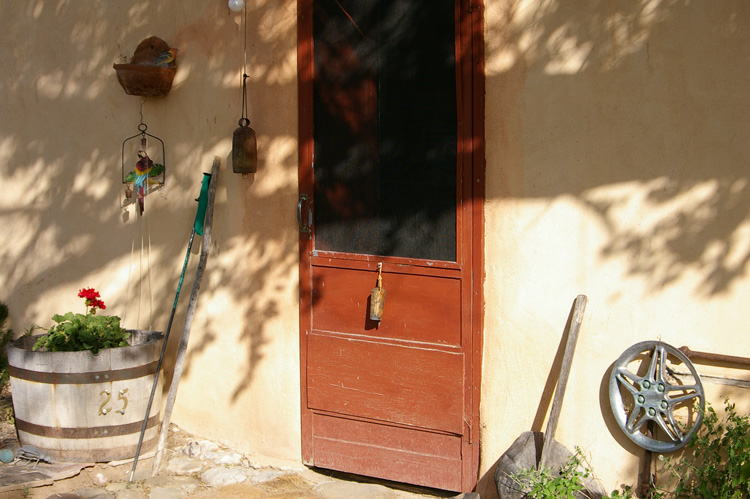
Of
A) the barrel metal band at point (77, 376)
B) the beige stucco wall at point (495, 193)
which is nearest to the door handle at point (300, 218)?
the beige stucco wall at point (495, 193)

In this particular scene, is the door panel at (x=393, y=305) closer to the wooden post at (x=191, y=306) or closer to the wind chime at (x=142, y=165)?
the wooden post at (x=191, y=306)

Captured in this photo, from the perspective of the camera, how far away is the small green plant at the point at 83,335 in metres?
4.85

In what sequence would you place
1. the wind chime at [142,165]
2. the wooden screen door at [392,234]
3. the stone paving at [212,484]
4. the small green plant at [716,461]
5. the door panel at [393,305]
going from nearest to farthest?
the small green plant at [716,461] < the wooden screen door at [392,234] < the door panel at [393,305] < the stone paving at [212,484] < the wind chime at [142,165]

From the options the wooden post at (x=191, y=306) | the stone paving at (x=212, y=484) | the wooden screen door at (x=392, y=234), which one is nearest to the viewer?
the wooden screen door at (x=392, y=234)

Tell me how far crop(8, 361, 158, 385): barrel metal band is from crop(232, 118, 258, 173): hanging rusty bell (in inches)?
52.9

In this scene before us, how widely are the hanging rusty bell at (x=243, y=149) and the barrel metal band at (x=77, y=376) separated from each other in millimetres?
1344

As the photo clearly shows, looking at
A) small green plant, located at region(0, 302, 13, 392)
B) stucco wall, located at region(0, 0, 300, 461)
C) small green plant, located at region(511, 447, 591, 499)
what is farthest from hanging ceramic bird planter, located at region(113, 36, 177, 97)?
small green plant, located at region(511, 447, 591, 499)

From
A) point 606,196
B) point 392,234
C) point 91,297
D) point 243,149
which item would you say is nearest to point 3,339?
point 91,297

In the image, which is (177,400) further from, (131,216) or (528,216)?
(528,216)

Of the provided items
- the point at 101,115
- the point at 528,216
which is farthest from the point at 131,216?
the point at 528,216

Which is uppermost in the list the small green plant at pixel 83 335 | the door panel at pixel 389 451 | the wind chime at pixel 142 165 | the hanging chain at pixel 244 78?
the hanging chain at pixel 244 78

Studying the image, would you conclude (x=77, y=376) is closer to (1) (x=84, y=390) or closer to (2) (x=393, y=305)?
(1) (x=84, y=390)

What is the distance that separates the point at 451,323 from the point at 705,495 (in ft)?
4.75

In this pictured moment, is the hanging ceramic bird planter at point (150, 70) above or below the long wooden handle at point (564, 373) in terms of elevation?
above
